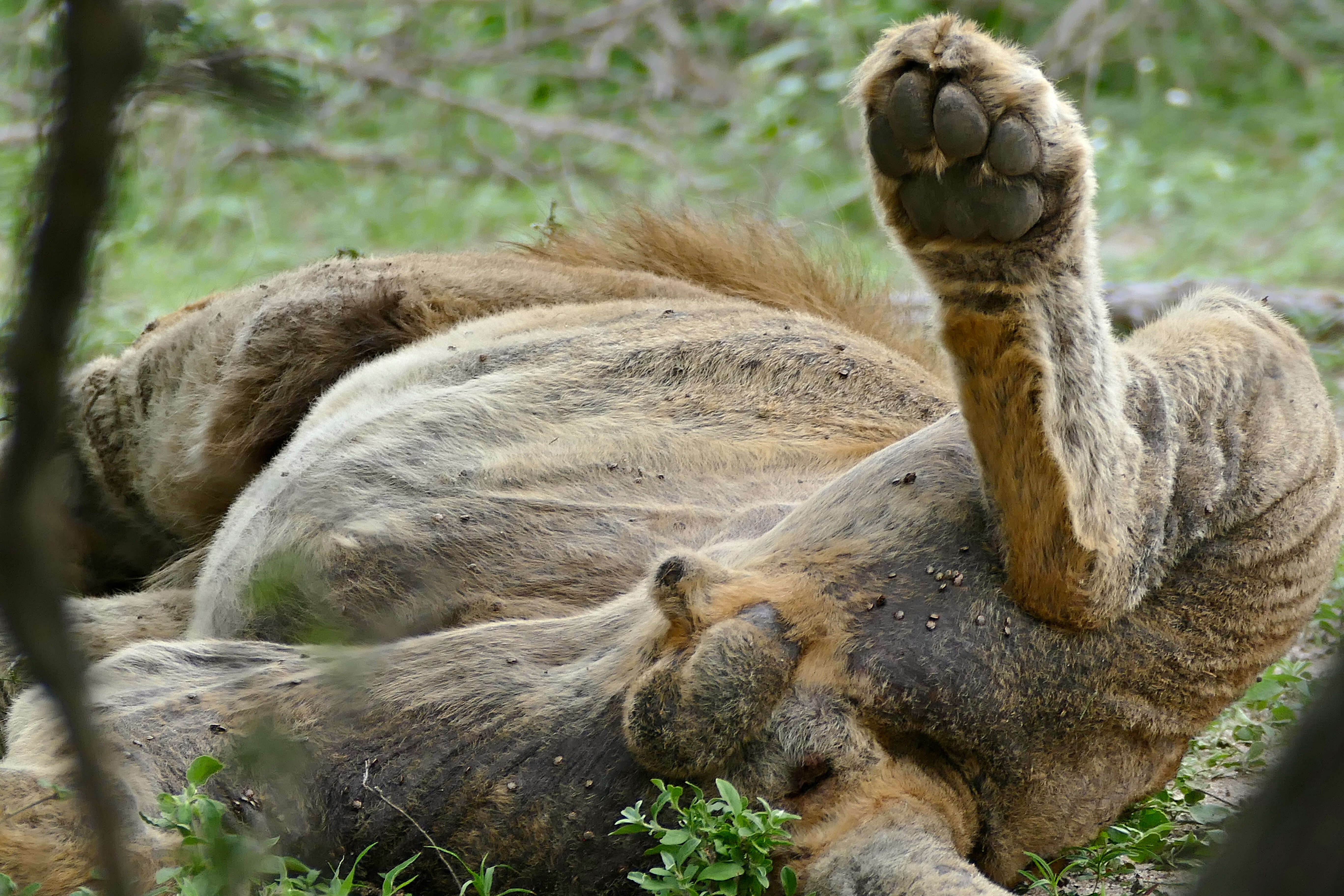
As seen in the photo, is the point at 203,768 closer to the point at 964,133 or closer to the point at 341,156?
the point at 964,133

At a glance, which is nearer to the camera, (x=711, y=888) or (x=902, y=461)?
(x=711, y=888)

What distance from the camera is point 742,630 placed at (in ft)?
7.14

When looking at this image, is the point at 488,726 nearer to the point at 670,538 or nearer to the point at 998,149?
the point at 670,538

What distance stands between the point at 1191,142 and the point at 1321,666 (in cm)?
640

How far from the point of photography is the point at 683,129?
9008 mm

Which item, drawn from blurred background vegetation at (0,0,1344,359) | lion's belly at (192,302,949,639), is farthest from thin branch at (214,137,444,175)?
lion's belly at (192,302,949,639)

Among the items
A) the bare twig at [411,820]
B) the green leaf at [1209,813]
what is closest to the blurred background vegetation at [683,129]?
the green leaf at [1209,813]

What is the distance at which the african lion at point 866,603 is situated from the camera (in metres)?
2.13

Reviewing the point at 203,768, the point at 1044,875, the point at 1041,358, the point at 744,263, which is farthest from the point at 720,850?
the point at 744,263

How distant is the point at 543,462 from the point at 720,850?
1147 millimetres

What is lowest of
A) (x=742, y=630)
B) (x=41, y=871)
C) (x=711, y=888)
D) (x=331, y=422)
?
(x=711, y=888)

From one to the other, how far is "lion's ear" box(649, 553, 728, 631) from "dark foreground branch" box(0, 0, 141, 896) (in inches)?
56.3

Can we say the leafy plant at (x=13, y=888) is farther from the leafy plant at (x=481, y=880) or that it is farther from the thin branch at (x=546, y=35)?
the thin branch at (x=546, y=35)

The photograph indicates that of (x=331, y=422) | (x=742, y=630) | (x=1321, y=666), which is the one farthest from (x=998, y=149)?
(x=1321, y=666)
